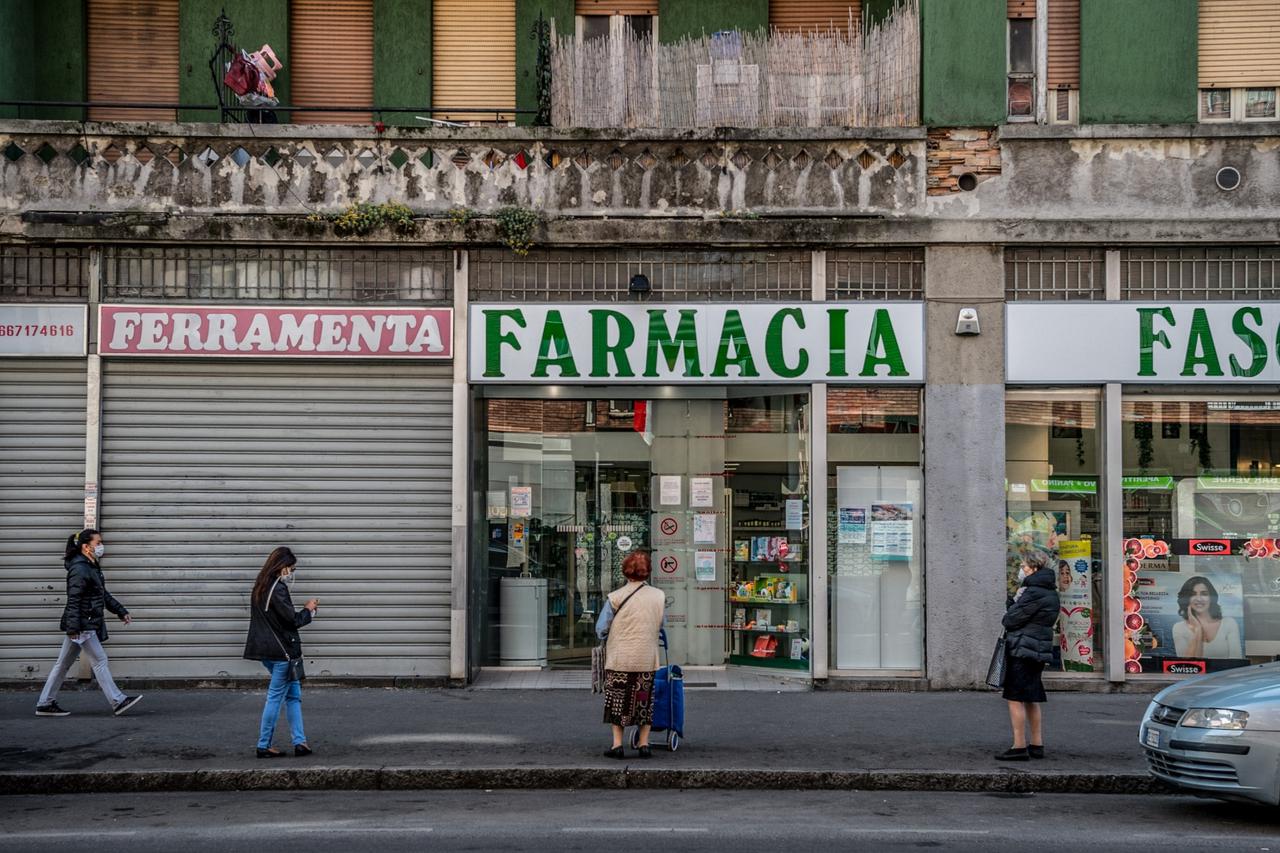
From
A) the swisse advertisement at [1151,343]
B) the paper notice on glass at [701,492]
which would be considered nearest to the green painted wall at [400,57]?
the paper notice on glass at [701,492]

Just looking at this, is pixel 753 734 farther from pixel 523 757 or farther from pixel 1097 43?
pixel 1097 43

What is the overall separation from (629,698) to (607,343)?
5.10 metres

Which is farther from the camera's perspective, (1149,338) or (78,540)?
(1149,338)

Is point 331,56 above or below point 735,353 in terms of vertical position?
above

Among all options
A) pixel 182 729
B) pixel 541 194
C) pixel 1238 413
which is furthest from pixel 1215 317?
pixel 182 729

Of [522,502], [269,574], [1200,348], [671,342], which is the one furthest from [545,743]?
[1200,348]

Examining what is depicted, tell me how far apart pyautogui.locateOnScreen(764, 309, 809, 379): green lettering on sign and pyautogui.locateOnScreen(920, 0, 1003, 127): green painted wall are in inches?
102

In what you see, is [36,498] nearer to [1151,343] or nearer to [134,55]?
[134,55]

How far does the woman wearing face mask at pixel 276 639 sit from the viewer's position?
10742 mm

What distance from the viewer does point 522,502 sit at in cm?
1559

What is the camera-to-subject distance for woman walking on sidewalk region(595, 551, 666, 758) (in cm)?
1077

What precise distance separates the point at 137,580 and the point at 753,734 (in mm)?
7030

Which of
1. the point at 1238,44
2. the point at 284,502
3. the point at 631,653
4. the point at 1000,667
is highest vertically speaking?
the point at 1238,44

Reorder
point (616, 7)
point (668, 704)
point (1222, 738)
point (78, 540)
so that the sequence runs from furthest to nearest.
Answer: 1. point (616, 7)
2. point (78, 540)
3. point (668, 704)
4. point (1222, 738)
